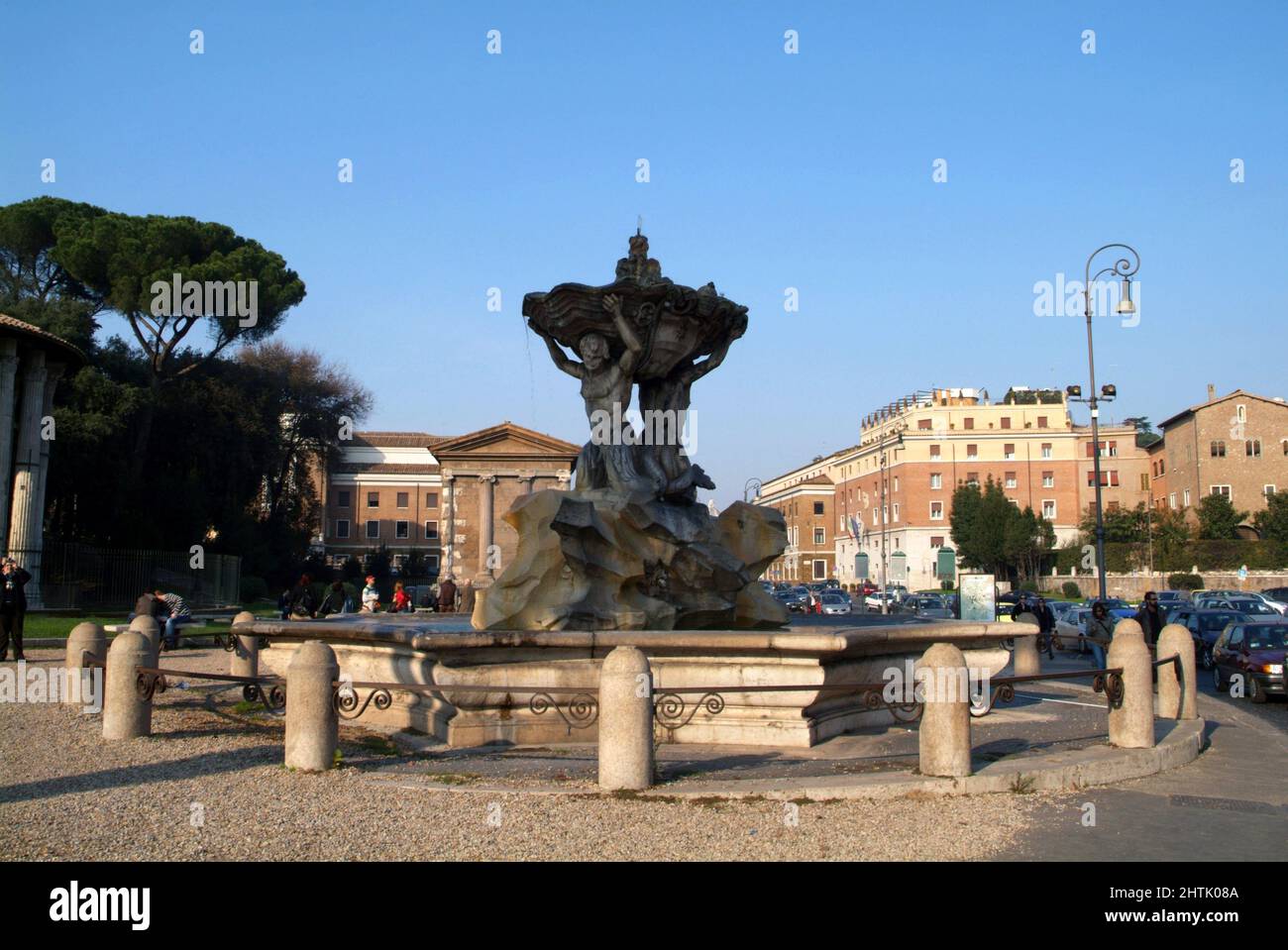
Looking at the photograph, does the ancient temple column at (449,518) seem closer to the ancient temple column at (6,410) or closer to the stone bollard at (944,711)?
the ancient temple column at (6,410)

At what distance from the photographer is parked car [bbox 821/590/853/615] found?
4200 cm

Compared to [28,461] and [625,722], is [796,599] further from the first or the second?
[625,722]

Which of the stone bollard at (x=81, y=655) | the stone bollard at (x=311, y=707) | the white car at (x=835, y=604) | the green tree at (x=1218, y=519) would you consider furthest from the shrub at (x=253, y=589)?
the green tree at (x=1218, y=519)

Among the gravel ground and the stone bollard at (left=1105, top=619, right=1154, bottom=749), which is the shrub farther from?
the stone bollard at (left=1105, top=619, right=1154, bottom=749)

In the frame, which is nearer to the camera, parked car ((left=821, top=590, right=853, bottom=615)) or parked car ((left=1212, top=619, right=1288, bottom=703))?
parked car ((left=1212, top=619, right=1288, bottom=703))

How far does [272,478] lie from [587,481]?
165 feet

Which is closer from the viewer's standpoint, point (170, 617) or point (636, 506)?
point (636, 506)

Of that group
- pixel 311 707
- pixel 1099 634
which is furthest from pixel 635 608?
pixel 1099 634

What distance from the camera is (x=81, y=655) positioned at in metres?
13.3

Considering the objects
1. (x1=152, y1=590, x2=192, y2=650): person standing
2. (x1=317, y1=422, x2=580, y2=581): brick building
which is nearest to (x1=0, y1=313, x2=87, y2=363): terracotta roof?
(x1=152, y1=590, x2=192, y2=650): person standing

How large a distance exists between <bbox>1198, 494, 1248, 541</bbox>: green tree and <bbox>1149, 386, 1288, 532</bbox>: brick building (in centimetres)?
483

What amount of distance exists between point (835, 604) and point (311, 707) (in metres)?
35.7
